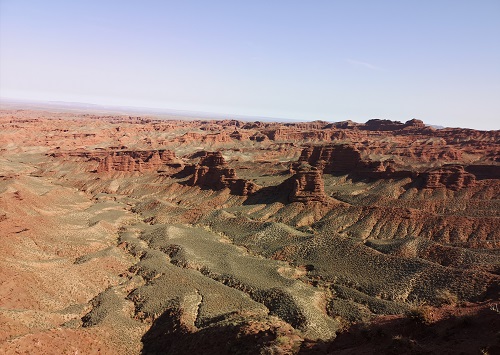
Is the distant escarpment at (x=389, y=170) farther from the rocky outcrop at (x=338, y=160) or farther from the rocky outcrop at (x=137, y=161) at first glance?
the rocky outcrop at (x=137, y=161)

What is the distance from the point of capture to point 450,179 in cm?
8488

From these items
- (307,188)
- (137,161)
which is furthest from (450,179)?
(137,161)

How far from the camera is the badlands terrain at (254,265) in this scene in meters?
27.7

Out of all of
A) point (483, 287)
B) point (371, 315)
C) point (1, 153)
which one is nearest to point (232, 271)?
point (371, 315)

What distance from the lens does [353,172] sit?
10594cm

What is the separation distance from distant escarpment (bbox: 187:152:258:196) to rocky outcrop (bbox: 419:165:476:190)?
1707 inches

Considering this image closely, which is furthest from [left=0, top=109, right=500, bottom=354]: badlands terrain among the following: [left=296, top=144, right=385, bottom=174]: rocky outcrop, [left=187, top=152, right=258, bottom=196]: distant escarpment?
[left=296, top=144, right=385, bottom=174]: rocky outcrop

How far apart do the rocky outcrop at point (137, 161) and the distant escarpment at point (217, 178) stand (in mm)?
21971

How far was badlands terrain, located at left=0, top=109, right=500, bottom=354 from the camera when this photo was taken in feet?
90.9

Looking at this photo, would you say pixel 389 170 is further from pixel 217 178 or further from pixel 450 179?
pixel 217 178

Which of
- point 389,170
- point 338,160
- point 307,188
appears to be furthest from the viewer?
point 338,160

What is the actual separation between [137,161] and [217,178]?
134 ft

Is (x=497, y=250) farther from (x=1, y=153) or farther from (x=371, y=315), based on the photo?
(x=1, y=153)


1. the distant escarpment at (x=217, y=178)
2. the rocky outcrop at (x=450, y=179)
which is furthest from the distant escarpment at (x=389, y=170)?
the distant escarpment at (x=217, y=178)
